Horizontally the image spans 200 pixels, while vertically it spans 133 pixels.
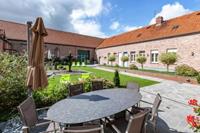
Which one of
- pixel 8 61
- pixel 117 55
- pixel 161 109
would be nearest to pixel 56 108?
pixel 8 61

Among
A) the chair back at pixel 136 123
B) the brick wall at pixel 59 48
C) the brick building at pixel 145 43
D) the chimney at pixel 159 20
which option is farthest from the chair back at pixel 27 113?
the brick wall at pixel 59 48

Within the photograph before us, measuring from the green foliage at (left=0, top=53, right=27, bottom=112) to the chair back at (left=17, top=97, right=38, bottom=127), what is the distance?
8.06 feet

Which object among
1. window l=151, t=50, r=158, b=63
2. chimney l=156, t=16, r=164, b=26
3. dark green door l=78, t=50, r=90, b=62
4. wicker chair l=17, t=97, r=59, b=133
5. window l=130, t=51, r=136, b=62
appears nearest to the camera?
wicker chair l=17, t=97, r=59, b=133

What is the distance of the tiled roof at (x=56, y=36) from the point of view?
30456 mm

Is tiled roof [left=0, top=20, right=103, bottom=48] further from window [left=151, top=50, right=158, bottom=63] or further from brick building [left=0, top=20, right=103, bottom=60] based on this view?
window [left=151, top=50, right=158, bottom=63]

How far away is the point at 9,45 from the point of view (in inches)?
1091

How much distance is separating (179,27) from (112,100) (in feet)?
66.3

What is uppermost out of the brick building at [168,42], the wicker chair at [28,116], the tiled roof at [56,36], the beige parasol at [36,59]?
the tiled roof at [56,36]

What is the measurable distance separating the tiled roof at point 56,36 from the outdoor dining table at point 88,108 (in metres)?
28.9

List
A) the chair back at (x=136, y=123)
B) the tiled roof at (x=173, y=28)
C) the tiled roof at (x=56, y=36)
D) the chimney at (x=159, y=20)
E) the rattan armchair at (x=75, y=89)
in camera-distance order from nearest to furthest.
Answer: the chair back at (x=136, y=123) → the rattan armchair at (x=75, y=89) → the tiled roof at (x=173, y=28) → the chimney at (x=159, y=20) → the tiled roof at (x=56, y=36)

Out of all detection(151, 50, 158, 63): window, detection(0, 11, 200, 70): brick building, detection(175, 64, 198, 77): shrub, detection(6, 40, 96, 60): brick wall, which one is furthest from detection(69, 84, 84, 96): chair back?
detection(6, 40, 96, 60): brick wall

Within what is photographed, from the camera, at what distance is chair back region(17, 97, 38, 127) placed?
331 centimetres

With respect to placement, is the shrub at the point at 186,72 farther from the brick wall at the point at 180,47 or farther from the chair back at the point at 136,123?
the chair back at the point at 136,123

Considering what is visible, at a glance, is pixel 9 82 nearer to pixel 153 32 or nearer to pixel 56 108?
pixel 56 108
